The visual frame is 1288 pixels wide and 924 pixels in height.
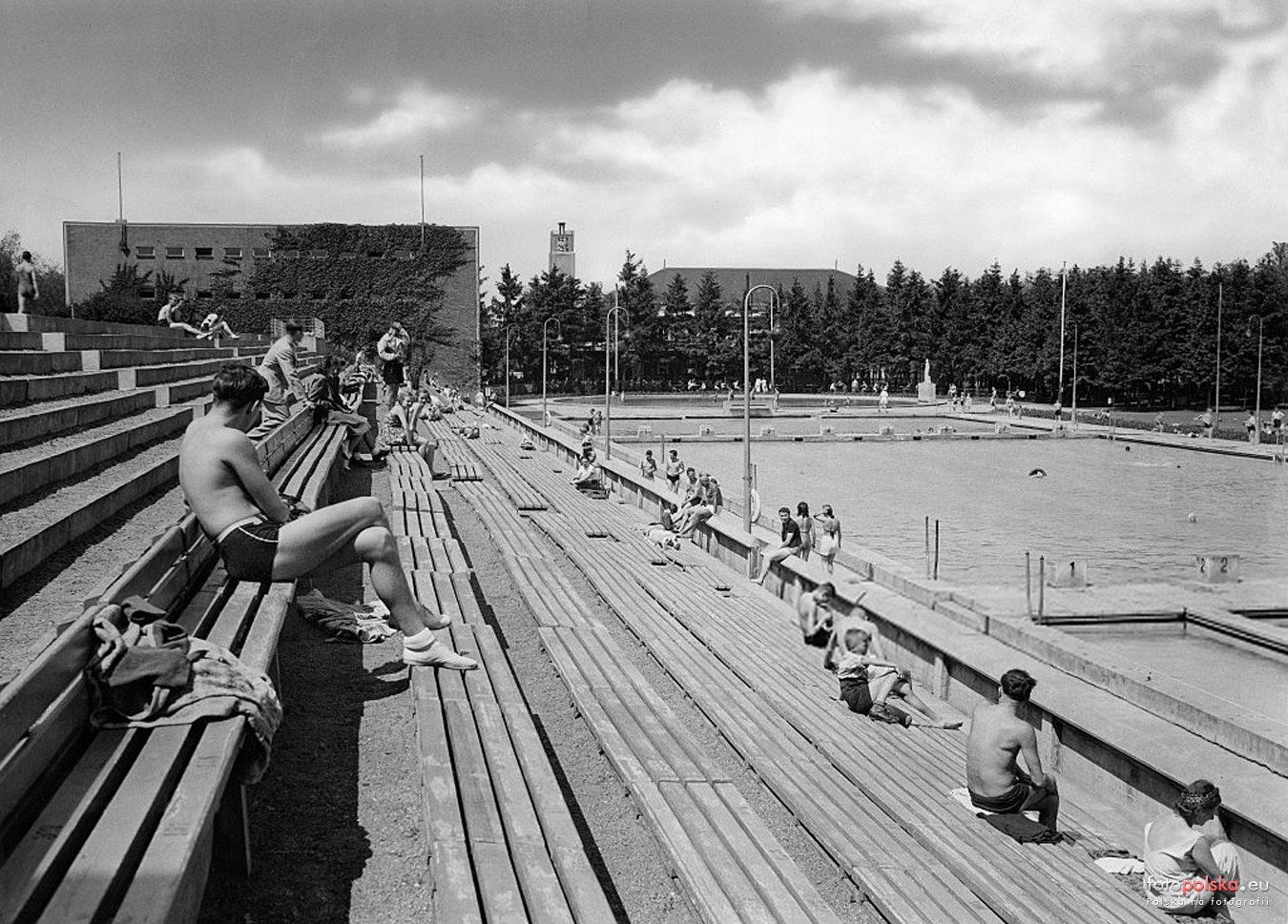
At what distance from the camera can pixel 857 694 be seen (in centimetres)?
902

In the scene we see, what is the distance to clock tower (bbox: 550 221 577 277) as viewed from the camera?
104m

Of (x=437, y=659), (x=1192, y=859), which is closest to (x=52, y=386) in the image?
(x=437, y=659)

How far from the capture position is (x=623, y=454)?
31109 mm

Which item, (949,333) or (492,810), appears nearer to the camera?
(492,810)

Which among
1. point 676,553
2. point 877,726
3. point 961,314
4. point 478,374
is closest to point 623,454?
point 676,553

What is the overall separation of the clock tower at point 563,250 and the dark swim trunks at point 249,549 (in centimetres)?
10052

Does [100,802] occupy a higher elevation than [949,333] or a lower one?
lower

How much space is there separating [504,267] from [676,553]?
2623 inches

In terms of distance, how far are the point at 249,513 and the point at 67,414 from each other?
21.6 ft

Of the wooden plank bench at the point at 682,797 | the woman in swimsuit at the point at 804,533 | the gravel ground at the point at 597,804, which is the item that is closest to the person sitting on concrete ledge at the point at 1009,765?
the wooden plank bench at the point at 682,797

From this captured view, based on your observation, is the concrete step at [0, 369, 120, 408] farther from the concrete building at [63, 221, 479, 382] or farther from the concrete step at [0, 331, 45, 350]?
the concrete building at [63, 221, 479, 382]

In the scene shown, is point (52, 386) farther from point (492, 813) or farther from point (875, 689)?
point (492, 813)

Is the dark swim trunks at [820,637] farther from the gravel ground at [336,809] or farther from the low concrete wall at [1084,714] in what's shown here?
the gravel ground at [336,809]

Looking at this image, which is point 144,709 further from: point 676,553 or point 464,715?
point 676,553
